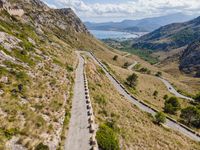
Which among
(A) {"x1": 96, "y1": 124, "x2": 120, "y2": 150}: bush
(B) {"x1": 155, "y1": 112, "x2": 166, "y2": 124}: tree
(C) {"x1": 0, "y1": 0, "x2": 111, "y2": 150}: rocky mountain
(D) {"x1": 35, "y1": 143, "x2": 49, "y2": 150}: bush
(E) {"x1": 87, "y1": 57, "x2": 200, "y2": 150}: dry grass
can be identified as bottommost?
(B) {"x1": 155, "y1": 112, "x2": 166, "y2": 124}: tree

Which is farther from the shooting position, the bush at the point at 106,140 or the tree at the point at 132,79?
the tree at the point at 132,79

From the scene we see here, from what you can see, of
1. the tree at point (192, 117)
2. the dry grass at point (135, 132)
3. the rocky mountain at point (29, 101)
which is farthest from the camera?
the tree at point (192, 117)

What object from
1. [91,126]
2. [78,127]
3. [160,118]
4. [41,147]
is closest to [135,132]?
[91,126]

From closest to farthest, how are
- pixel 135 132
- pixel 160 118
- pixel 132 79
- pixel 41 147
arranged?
pixel 41 147 < pixel 135 132 < pixel 160 118 < pixel 132 79

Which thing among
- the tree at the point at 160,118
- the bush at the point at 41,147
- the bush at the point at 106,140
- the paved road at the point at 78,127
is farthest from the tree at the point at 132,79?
the bush at the point at 41,147

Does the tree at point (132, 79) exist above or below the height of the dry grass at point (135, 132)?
below

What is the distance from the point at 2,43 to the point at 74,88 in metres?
16.5

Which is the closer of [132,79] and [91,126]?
[91,126]

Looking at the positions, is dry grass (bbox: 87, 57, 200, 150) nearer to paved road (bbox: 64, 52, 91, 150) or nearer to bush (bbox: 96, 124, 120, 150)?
paved road (bbox: 64, 52, 91, 150)

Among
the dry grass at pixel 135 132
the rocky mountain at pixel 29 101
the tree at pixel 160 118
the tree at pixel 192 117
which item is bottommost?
the tree at pixel 192 117

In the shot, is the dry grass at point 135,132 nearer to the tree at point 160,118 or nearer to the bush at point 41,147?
the tree at point 160,118

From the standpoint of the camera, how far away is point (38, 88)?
128 feet

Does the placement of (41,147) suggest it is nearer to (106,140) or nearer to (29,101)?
(106,140)

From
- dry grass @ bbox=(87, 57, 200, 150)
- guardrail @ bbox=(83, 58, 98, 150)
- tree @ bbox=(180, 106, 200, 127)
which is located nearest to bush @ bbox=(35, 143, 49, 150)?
guardrail @ bbox=(83, 58, 98, 150)
